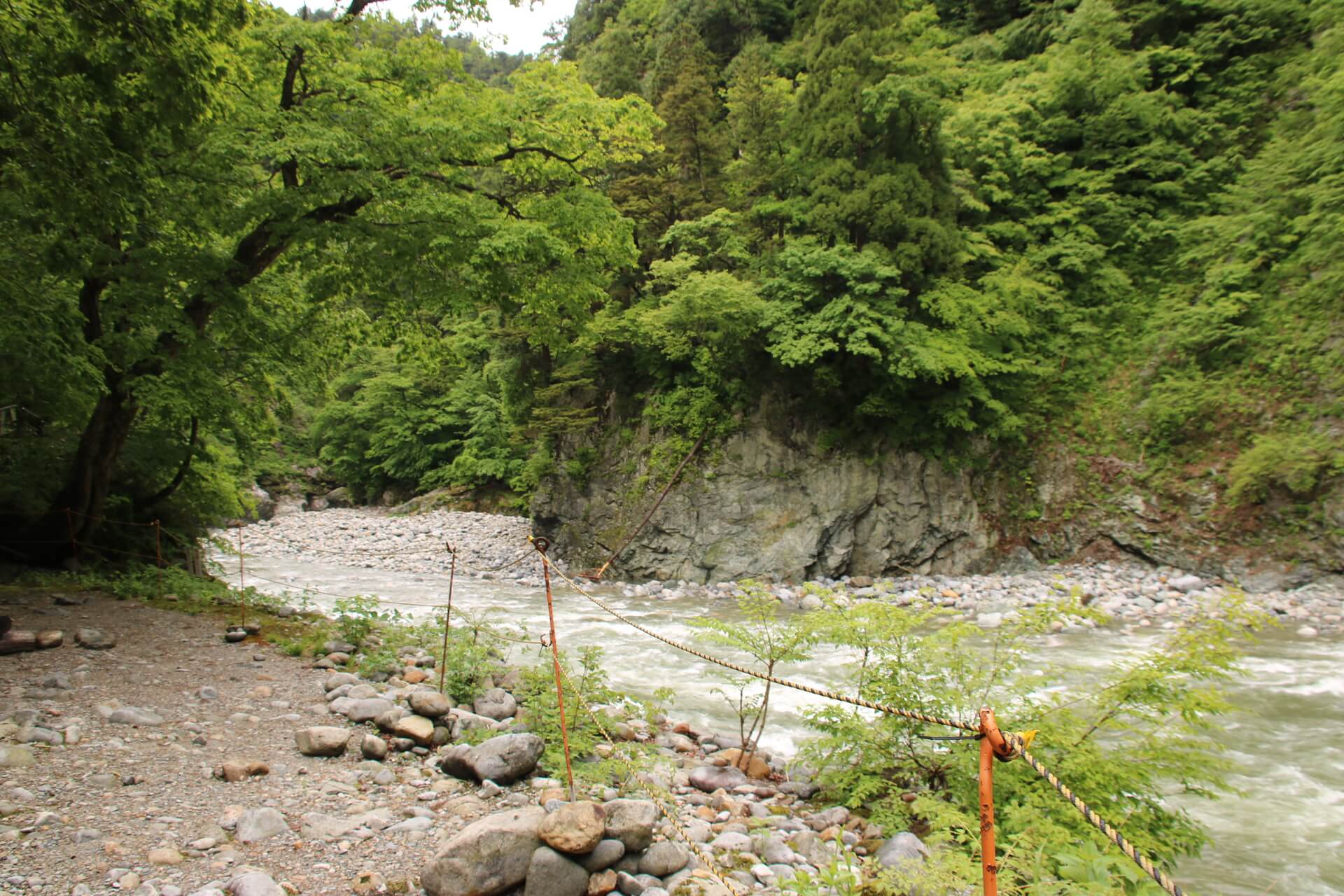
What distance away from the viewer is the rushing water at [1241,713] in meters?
4.05

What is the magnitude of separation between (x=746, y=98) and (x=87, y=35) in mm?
14030

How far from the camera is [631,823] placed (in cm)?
334

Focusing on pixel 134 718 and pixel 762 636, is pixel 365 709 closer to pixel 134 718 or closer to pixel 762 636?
pixel 134 718

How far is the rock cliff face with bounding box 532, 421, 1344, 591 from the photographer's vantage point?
44.7ft

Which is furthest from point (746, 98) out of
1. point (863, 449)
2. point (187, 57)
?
point (187, 57)

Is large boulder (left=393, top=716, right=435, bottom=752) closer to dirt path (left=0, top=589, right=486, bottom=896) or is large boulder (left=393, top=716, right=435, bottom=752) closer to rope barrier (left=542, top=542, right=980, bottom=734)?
dirt path (left=0, top=589, right=486, bottom=896)

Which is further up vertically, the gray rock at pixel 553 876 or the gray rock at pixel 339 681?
the gray rock at pixel 553 876

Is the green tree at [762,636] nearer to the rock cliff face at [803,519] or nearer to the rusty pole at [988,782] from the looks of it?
the rusty pole at [988,782]

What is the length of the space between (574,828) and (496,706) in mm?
2390

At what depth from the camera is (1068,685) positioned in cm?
723

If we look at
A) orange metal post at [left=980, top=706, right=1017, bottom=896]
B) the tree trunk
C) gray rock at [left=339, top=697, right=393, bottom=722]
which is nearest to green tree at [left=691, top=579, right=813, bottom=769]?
gray rock at [left=339, top=697, right=393, bottom=722]

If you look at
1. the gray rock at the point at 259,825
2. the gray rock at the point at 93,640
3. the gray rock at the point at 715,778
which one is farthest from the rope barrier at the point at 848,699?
the gray rock at the point at 93,640

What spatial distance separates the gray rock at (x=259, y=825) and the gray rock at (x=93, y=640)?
377 centimetres

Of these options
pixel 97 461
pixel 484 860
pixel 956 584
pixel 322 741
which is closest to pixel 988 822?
pixel 484 860
